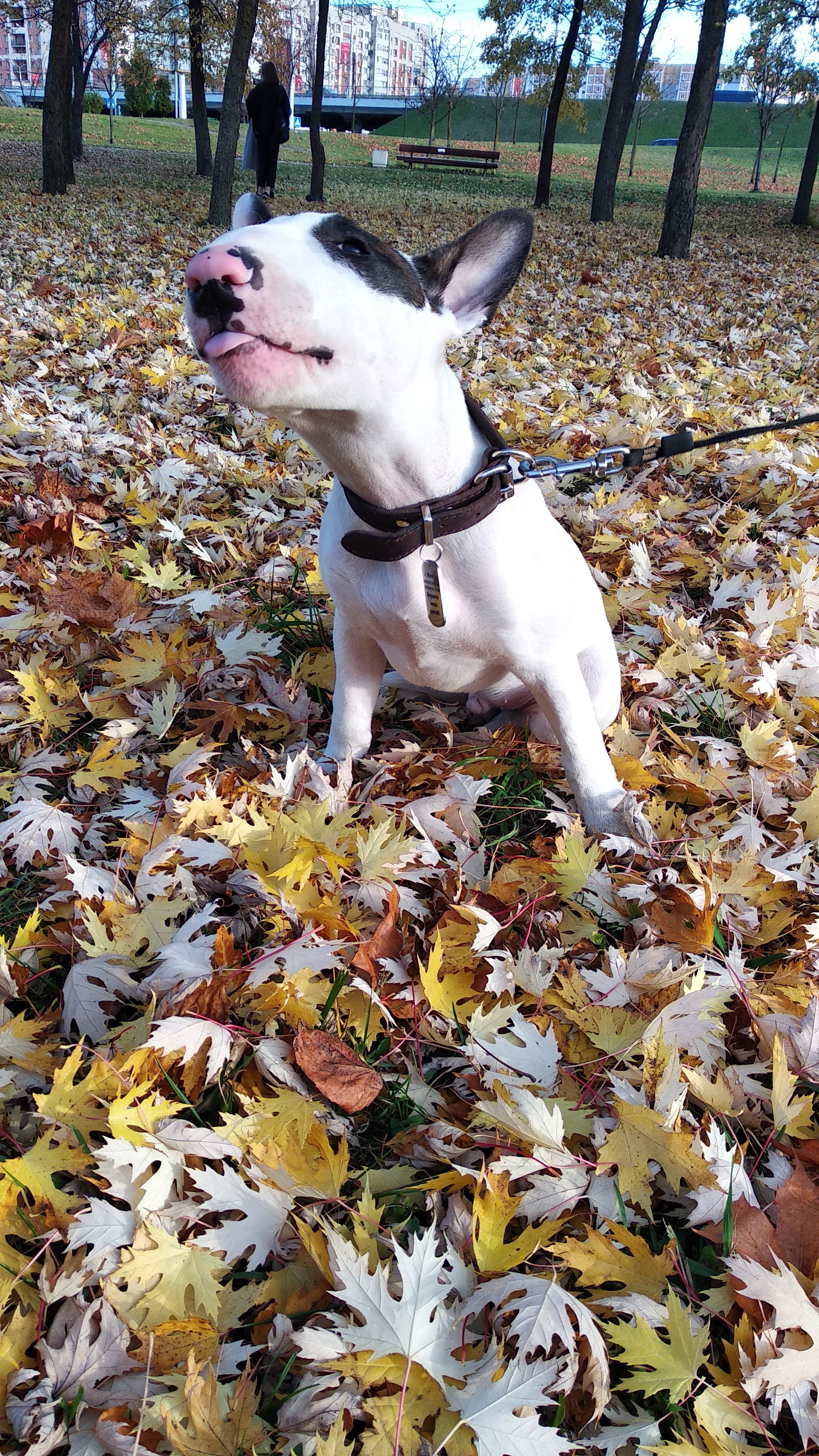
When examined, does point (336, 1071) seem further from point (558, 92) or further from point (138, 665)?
point (558, 92)

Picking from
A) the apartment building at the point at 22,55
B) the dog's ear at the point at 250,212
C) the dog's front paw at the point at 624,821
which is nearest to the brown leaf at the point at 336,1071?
the dog's front paw at the point at 624,821

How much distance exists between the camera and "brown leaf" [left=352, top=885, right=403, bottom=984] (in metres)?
1.91

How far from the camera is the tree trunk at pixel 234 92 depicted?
39.4 feet

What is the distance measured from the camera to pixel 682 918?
2.04m

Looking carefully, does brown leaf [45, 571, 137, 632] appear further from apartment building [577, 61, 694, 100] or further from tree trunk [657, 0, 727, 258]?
apartment building [577, 61, 694, 100]

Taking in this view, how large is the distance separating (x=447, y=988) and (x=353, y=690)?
0.98 meters

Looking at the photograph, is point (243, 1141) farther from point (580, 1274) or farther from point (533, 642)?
point (533, 642)

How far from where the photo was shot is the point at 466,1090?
69.1 inches

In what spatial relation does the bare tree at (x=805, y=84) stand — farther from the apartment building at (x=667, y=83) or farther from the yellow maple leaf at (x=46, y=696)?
the apartment building at (x=667, y=83)

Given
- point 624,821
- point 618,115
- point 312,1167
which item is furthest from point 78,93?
point 312,1167

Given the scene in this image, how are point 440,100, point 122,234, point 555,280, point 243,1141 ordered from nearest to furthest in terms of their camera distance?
point 243,1141 → point 555,280 → point 122,234 → point 440,100

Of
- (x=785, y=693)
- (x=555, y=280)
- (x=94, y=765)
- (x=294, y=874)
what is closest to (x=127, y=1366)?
(x=294, y=874)

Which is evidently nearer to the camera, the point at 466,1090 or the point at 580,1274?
→ the point at 580,1274

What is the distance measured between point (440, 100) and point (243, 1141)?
7201 cm
